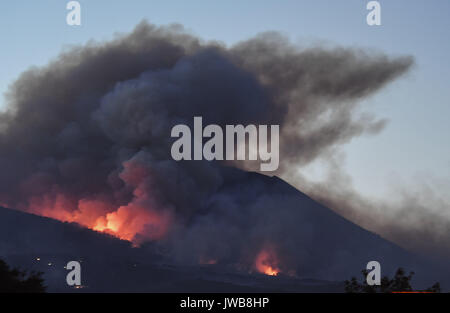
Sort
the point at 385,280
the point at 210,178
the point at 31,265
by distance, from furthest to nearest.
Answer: the point at 31,265
the point at 210,178
the point at 385,280
